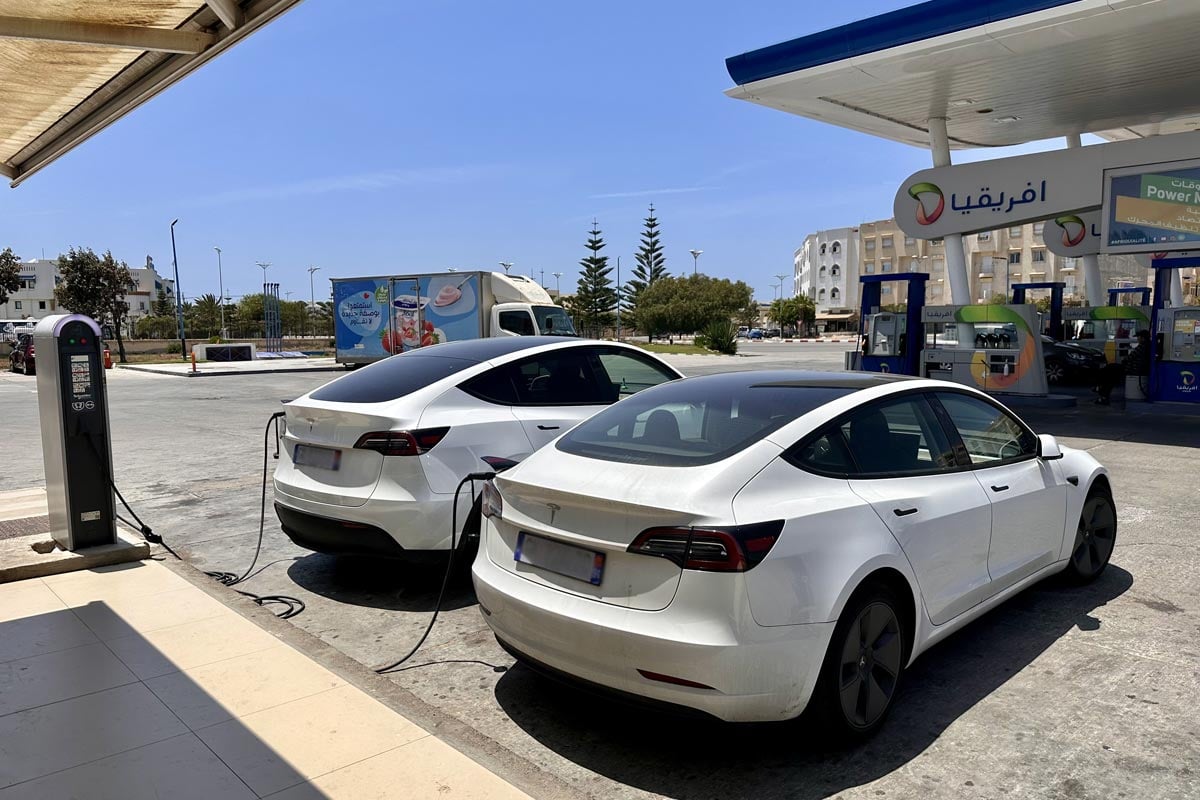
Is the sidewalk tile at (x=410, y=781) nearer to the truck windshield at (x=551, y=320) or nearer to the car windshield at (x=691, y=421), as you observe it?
the car windshield at (x=691, y=421)

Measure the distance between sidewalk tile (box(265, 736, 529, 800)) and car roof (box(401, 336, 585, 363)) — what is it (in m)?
3.02

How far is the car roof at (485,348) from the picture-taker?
5.94 metres

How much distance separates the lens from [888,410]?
4.07 meters

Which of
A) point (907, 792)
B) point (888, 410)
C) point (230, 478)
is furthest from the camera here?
point (230, 478)

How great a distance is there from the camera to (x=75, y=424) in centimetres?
567

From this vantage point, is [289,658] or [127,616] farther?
[127,616]

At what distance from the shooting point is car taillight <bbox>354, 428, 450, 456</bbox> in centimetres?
499

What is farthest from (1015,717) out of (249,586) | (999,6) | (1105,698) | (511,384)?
(999,6)

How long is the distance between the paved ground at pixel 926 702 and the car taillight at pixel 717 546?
642 mm

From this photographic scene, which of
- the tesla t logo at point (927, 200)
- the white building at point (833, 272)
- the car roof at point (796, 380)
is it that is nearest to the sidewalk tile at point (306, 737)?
the car roof at point (796, 380)

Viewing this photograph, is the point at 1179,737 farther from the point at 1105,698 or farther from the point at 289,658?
the point at 289,658

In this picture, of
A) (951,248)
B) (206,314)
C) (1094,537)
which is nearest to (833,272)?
(206,314)

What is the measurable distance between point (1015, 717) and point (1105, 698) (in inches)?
20.4

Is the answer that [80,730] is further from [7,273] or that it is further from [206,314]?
[206,314]
